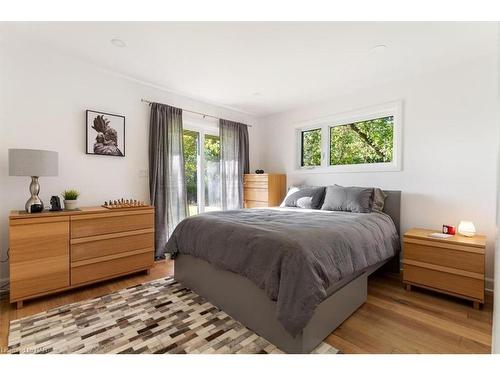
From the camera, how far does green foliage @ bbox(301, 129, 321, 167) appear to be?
410 centimetres

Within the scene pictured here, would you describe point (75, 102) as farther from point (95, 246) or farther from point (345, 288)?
point (345, 288)

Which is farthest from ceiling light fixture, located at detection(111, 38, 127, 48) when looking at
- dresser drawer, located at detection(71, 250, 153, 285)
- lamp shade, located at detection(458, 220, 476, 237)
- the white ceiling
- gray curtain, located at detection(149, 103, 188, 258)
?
lamp shade, located at detection(458, 220, 476, 237)

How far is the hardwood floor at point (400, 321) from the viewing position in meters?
1.63

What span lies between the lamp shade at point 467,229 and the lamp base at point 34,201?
4.03m

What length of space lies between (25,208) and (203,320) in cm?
198

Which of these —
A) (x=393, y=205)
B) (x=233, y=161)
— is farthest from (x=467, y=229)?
(x=233, y=161)

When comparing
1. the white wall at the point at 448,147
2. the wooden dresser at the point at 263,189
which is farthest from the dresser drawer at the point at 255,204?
the white wall at the point at 448,147

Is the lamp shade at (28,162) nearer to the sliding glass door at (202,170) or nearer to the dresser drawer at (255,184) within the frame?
the sliding glass door at (202,170)

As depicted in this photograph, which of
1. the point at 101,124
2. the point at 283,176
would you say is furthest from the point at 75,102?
the point at 283,176

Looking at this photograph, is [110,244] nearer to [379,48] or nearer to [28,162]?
[28,162]

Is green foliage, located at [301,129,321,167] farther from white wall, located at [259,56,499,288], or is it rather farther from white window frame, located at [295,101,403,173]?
white wall, located at [259,56,499,288]

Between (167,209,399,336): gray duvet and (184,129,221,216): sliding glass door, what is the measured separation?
1444 mm

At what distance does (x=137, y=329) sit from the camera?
1.79m

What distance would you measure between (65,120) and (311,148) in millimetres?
3427
